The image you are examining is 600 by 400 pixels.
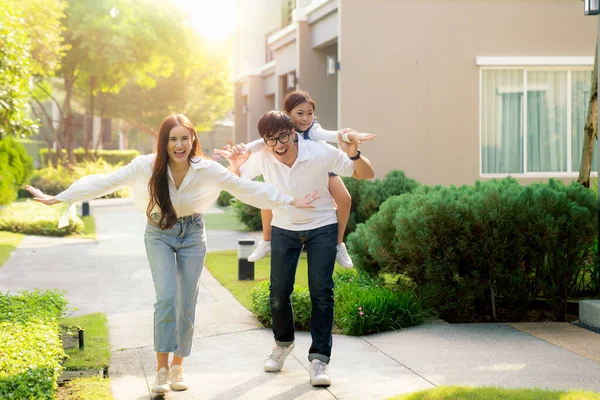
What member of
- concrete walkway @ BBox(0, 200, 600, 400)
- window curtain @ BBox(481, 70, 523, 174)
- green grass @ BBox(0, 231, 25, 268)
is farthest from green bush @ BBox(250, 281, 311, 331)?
window curtain @ BBox(481, 70, 523, 174)

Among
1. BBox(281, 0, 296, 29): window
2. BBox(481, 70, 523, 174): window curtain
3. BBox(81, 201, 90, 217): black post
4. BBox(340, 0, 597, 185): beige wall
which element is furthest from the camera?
BBox(281, 0, 296, 29): window

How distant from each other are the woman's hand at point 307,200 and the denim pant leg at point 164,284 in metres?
0.83

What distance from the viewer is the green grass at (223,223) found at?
18.7 m

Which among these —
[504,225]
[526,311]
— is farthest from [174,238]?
[526,311]

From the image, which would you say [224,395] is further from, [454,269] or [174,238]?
[454,269]

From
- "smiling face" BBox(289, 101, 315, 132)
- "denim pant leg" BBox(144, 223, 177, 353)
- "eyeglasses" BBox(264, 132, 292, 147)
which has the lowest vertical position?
"denim pant leg" BBox(144, 223, 177, 353)

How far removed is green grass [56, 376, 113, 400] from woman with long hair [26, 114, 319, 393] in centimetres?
36

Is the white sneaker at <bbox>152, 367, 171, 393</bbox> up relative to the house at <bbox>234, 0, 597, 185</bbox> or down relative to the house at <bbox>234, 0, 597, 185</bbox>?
down

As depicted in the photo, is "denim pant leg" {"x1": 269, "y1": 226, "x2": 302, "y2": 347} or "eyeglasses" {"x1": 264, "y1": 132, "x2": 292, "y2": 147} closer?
"eyeglasses" {"x1": 264, "y1": 132, "x2": 292, "y2": 147}

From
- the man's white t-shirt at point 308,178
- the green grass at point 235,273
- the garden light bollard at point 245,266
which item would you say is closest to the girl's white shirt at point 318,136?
the man's white t-shirt at point 308,178

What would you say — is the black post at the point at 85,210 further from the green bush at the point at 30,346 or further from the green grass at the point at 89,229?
the green bush at the point at 30,346

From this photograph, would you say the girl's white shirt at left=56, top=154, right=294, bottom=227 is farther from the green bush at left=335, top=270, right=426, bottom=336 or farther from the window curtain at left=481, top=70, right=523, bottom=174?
the window curtain at left=481, top=70, right=523, bottom=174

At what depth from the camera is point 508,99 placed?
51.4ft

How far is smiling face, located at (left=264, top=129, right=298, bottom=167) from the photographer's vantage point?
5.73 meters
